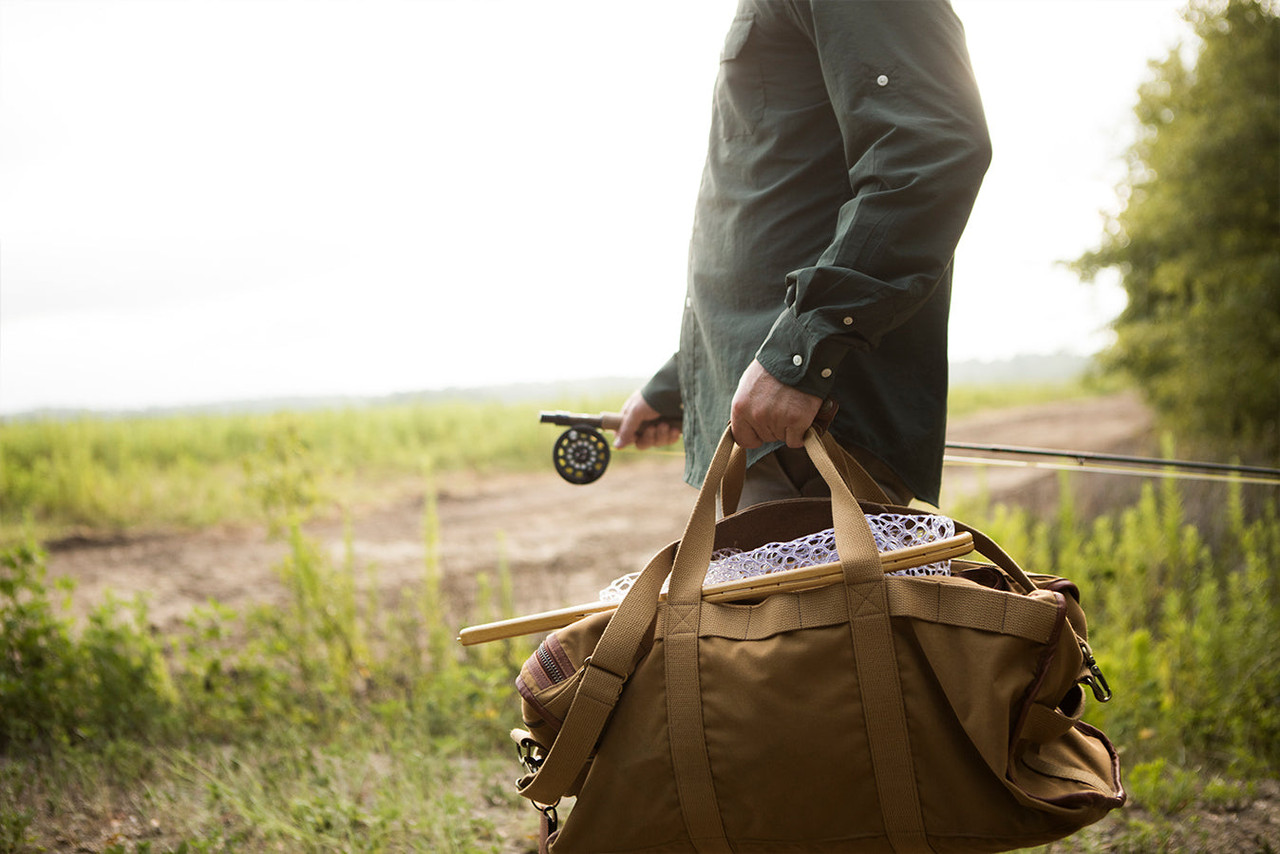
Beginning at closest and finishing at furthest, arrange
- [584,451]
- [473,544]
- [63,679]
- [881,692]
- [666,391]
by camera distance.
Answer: [881,692]
[666,391]
[584,451]
[63,679]
[473,544]

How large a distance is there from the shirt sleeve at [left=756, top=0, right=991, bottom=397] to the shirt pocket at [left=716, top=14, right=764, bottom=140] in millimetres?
175

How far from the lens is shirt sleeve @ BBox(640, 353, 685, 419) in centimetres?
190

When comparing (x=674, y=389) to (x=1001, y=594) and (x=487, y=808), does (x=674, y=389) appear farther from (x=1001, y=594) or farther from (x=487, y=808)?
(x=487, y=808)

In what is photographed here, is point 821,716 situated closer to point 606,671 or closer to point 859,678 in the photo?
point 859,678

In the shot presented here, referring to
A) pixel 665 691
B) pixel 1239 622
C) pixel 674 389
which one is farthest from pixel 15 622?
pixel 1239 622

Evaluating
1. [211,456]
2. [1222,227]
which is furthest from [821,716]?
[211,456]

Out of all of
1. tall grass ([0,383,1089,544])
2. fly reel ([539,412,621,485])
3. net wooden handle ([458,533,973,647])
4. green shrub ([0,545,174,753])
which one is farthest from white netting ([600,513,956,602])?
tall grass ([0,383,1089,544])

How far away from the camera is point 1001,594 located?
43.5 inches

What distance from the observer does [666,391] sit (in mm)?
1915

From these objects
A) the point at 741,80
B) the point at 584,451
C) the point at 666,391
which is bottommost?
the point at 584,451

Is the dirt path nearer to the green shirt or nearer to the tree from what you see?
the tree

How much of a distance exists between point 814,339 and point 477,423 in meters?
11.3

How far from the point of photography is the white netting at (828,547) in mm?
1249

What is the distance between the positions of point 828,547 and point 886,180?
0.53m
